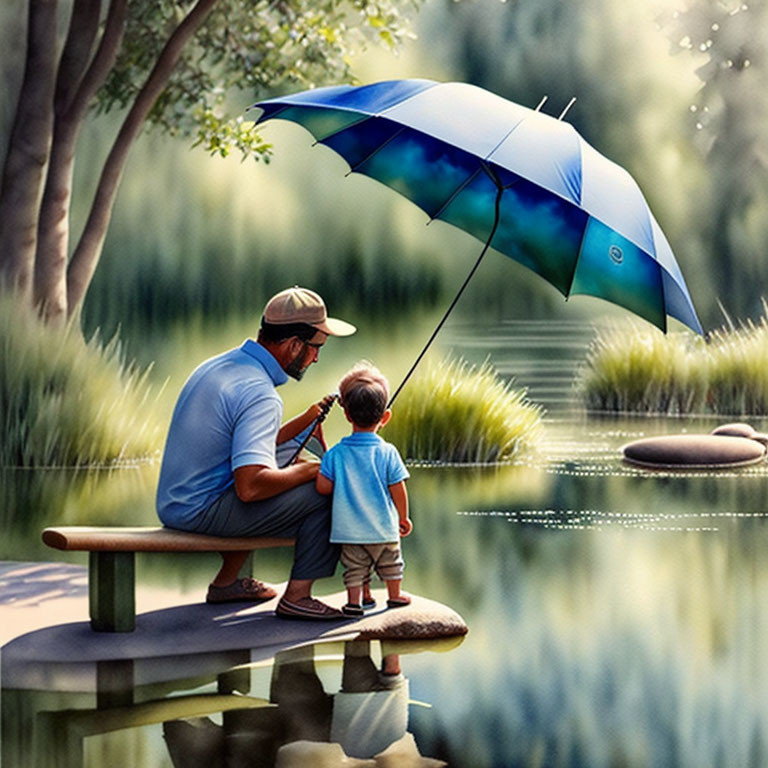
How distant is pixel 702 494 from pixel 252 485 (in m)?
5.44

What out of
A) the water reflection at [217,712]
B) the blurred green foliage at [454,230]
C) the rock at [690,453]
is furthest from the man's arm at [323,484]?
the blurred green foliage at [454,230]

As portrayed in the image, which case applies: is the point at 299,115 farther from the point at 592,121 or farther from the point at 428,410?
the point at 592,121

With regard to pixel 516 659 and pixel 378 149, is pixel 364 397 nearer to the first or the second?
pixel 516 659

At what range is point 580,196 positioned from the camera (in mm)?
5832

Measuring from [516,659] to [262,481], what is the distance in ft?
3.26

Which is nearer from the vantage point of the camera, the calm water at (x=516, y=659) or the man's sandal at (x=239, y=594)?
the calm water at (x=516, y=659)

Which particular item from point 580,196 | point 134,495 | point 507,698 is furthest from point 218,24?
point 507,698

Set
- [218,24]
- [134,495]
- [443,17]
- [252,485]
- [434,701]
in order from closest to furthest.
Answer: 1. [434,701]
2. [252,485]
3. [134,495]
4. [218,24]
5. [443,17]

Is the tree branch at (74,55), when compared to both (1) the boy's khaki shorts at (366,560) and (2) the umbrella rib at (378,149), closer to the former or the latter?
(2) the umbrella rib at (378,149)

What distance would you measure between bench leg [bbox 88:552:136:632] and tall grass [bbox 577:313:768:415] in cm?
1128

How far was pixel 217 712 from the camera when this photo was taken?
466 centimetres

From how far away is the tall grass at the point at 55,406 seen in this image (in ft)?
37.0

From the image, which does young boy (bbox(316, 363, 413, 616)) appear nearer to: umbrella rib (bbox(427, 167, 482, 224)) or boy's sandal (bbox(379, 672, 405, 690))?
boy's sandal (bbox(379, 672, 405, 690))

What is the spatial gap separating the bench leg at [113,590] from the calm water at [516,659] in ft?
1.34
